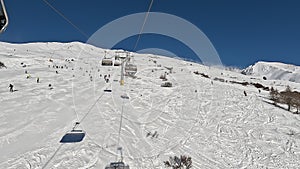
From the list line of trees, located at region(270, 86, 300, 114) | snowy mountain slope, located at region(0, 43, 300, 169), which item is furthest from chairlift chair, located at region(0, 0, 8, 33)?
line of trees, located at region(270, 86, 300, 114)

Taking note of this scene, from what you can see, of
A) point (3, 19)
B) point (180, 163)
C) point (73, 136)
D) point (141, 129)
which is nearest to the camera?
point (3, 19)

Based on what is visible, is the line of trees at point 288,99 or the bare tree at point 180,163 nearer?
the bare tree at point 180,163

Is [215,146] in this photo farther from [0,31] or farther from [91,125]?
[0,31]

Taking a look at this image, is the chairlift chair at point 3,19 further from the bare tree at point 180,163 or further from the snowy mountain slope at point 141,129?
the bare tree at point 180,163

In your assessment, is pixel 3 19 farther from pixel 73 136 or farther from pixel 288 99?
pixel 288 99

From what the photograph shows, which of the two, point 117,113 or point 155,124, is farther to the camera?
point 117,113

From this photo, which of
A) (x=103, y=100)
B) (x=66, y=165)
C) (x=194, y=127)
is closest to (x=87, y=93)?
(x=103, y=100)

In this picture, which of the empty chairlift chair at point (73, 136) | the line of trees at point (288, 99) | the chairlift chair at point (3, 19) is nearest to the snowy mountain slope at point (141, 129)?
the empty chairlift chair at point (73, 136)

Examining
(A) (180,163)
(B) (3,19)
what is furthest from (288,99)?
(B) (3,19)
